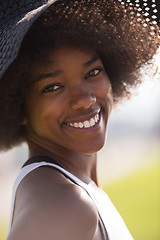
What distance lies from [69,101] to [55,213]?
61 cm

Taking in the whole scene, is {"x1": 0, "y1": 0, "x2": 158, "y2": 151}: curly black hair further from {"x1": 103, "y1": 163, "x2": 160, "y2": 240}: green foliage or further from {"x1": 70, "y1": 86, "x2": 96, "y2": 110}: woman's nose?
{"x1": 103, "y1": 163, "x2": 160, "y2": 240}: green foliage

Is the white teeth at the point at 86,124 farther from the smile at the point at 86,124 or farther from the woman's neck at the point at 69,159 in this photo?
the woman's neck at the point at 69,159

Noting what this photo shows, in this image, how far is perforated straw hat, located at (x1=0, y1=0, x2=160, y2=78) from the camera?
1.57m

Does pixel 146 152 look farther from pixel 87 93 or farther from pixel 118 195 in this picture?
pixel 87 93

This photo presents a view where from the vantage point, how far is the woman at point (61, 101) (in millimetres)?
1527

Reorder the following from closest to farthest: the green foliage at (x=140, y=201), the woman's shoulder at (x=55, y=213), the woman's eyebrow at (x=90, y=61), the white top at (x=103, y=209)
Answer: the woman's shoulder at (x=55, y=213) → the white top at (x=103, y=209) → the woman's eyebrow at (x=90, y=61) → the green foliage at (x=140, y=201)

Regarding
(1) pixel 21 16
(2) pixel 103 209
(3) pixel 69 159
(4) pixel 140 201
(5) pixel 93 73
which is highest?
(1) pixel 21 16

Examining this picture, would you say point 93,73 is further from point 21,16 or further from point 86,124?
point 21,16

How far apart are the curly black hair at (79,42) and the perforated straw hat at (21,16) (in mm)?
32

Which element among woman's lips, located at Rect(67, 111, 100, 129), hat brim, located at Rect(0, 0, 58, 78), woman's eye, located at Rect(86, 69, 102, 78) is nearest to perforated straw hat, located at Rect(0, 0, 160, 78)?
hat brim, located at Rect(0, 0, 58, 78)

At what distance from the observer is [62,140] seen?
6.52 ft

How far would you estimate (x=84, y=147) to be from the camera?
6.56 feet

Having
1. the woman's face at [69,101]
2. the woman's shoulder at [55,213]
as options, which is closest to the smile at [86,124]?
the woman's face at [69,101]

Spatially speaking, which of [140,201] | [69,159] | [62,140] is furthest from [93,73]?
[140,201]
